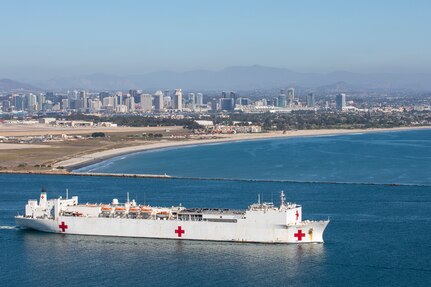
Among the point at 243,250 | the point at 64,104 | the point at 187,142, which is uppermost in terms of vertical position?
the point at 64,104

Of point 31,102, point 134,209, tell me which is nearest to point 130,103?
point 31,102

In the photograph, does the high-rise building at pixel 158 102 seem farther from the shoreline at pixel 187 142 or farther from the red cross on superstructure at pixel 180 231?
the red cross on superstructure at pixel 180 231

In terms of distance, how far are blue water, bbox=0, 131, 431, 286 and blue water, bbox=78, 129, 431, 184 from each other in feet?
13.8

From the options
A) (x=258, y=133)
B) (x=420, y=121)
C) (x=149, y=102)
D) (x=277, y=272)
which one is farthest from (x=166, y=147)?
(x=149, y=102)

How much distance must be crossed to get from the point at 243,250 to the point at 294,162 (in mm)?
19961

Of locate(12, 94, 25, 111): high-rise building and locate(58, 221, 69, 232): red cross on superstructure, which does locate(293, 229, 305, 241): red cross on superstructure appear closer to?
locate(58, 221, 69, 232): red cross on superstructure

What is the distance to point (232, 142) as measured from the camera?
54.8 meters

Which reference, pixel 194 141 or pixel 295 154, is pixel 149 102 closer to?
pixel 194 141

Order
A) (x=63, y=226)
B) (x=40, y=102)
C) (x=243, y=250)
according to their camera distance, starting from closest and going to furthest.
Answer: (x=243, y=250) → (x=63, y=226) → (x=40, y=102)

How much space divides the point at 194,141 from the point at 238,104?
6338 centimetres

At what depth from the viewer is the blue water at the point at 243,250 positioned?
53.6 ft

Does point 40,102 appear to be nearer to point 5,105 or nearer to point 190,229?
point 5,105

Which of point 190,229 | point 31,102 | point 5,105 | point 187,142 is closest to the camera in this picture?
point 190,229

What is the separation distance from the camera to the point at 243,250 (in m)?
18.4
